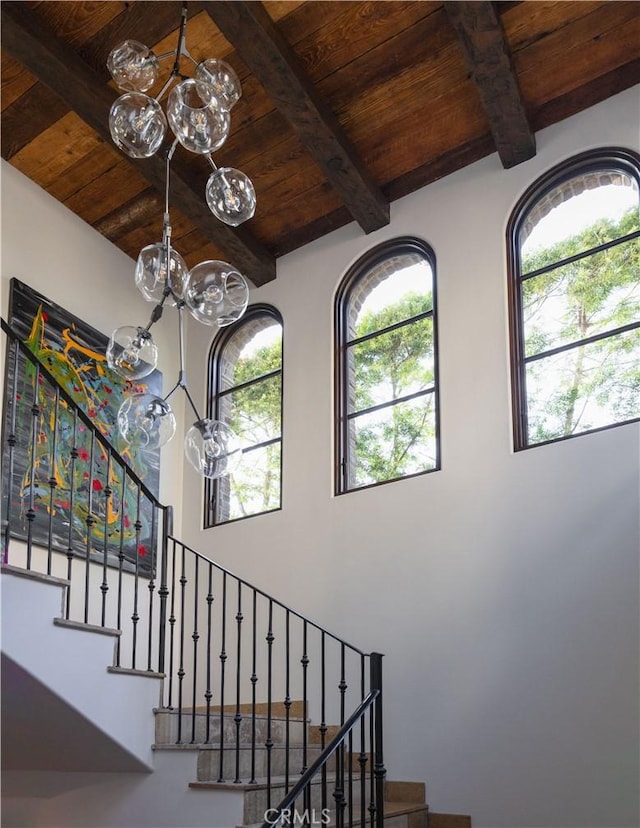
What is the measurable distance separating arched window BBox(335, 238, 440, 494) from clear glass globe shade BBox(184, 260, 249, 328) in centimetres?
270

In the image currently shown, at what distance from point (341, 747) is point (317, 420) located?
2897 millimetres

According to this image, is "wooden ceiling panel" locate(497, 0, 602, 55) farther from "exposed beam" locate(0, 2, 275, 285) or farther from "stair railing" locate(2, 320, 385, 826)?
"stair railing" locate(2, 320, 385, 826)

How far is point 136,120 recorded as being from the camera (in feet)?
10.6

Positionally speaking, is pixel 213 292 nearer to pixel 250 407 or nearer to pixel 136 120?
pixel 136 120

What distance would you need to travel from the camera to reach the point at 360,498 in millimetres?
6016

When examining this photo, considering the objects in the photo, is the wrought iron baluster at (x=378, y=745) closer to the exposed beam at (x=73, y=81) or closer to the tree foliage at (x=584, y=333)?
the tree foliage at (x=584, y=333)

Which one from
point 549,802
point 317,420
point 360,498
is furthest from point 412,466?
point 549,802

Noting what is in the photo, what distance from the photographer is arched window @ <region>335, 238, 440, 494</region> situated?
19.7ft

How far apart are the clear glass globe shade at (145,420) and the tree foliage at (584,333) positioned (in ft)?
8.91

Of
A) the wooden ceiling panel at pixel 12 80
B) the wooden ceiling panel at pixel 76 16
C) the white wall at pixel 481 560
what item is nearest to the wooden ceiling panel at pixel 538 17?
the white wall at pixel 481 560

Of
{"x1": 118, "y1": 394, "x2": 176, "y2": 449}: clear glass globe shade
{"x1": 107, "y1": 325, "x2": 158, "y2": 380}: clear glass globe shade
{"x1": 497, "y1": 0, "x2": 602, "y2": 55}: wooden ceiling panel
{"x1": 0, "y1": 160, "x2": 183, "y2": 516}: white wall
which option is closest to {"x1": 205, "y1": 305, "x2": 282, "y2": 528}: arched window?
{"x1": 0, "y1": 160, "x2": 183, "y2": 516}: white wall

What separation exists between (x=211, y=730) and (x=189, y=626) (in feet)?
6.06

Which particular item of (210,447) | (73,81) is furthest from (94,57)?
(210,447)

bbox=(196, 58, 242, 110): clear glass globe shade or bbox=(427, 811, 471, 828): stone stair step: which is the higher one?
bbox=(196, 58, 242, 110): clear glass globe shade
